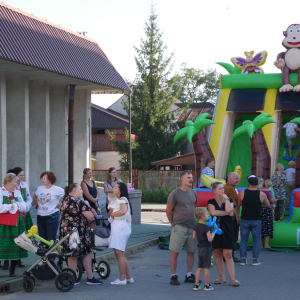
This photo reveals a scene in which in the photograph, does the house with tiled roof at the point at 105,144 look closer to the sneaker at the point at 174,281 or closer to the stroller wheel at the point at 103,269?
the stroller wheel at the point at 103,269

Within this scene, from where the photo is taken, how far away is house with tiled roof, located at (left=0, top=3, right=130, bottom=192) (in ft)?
54.6

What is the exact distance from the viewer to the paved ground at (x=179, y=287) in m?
7.04

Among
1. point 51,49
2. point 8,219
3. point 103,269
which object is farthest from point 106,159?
point 8,219

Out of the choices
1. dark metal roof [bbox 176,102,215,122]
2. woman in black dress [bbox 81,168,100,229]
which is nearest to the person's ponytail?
woman in black dress [bbox 81,168,100,229]

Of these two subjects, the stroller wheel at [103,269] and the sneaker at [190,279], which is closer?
the sneaker at [190,279]

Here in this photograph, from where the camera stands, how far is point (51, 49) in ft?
58.1

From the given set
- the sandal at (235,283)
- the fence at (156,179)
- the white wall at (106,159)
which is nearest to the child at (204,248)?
the sandal at (235,283)

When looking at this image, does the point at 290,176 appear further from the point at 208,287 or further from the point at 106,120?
the point at 106,120

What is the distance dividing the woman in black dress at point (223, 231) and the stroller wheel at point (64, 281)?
221 centimetres

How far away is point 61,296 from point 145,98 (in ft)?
127

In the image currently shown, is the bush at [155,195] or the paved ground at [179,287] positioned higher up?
the bush at [155,195]

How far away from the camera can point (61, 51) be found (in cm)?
1820

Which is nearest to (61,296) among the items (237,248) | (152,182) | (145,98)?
(237,248)

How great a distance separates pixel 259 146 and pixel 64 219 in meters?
7.27
